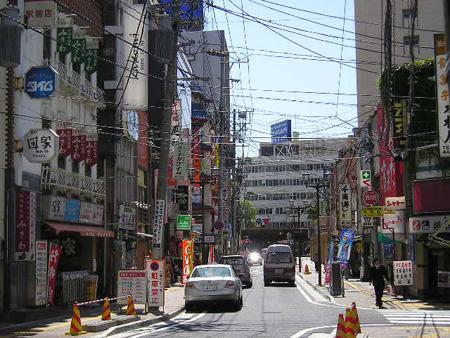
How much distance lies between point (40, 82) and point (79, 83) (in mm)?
5810

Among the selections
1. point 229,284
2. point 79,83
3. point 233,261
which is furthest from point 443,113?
point 233,261

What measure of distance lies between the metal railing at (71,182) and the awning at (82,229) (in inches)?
51.5

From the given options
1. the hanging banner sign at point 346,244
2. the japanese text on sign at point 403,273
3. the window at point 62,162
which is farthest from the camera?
Answer: the hanging banner sign at point 346,244

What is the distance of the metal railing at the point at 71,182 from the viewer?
73.8 ft

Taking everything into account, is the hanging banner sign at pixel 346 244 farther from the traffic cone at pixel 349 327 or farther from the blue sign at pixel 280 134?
the traffic cone at pixel 349 327

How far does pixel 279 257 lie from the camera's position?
4100cm

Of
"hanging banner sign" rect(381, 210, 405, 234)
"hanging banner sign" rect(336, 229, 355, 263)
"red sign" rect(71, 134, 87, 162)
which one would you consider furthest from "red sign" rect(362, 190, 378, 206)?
"red sign" rect(71, 134, 87, 162)

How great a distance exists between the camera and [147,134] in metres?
38.1

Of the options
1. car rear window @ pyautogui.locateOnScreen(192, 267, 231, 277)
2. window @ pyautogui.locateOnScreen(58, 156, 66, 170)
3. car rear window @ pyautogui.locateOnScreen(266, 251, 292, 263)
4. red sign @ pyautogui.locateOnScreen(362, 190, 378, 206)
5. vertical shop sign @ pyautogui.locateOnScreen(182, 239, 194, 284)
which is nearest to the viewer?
car rear window @ pyautogui.locateOnScreen(192, 267, 231, 277)

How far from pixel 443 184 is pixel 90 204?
13370 millimetres

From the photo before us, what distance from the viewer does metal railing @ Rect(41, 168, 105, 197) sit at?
885 inches

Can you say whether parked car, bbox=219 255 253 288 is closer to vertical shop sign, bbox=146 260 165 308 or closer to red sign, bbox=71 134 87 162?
red sign, bbox=71 134 87 162

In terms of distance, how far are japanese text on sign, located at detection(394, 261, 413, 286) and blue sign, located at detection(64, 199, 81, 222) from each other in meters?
12.1

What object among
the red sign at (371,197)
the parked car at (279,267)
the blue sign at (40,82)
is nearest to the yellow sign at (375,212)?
the red sign at (371,197)
